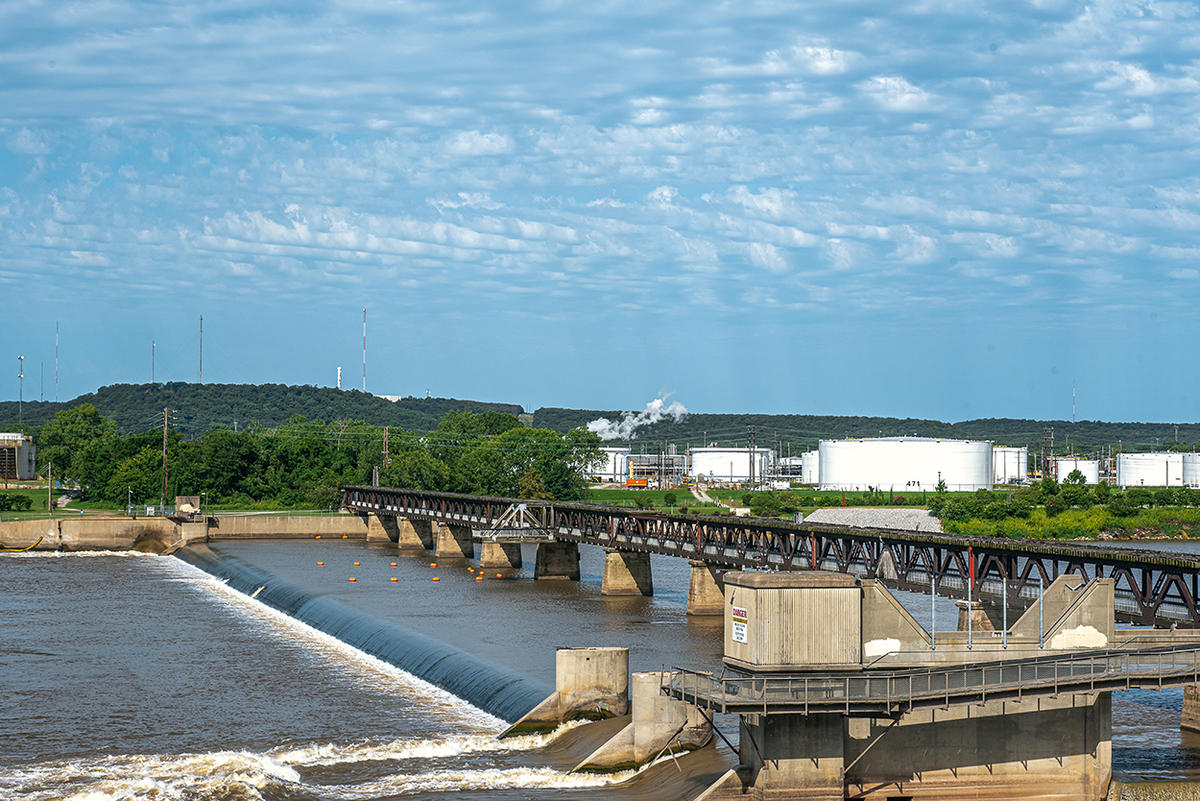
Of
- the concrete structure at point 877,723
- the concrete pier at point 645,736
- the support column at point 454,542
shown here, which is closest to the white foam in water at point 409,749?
the concrete pier at point 645,736

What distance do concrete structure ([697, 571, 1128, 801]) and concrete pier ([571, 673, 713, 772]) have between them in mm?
2356

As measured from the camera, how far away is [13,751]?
40969 mm

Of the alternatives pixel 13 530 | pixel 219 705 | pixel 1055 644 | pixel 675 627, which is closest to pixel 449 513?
pixel 13 530

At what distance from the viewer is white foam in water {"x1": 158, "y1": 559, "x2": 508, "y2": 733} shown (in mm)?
44406

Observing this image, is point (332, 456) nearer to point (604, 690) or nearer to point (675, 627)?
point (675, 627)

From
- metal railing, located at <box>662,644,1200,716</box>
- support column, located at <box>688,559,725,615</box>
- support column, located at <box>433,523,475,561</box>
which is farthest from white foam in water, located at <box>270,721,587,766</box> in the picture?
support column, located at <box>433,523,475,561</box>

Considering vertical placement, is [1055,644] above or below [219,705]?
above

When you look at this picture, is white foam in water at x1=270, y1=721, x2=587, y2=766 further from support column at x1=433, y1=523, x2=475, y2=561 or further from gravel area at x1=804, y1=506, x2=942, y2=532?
gravel area at x1=804, y1=506, x2=942, y2=532

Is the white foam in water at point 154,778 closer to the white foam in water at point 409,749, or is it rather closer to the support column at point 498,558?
the white foam in water at point 409,749

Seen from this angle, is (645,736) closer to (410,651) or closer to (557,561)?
(410,651)

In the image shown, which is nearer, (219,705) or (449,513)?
(219,705)

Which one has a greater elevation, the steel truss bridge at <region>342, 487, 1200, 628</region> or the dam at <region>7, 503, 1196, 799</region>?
the steel truss bridge at <region>342, 487, 1200, 628</region>

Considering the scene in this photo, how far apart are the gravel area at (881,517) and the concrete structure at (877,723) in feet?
399

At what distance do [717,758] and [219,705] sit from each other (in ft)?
64.1
